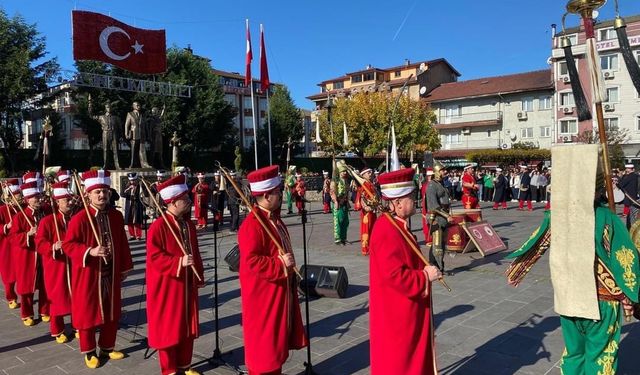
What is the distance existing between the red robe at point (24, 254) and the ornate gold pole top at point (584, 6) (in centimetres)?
695

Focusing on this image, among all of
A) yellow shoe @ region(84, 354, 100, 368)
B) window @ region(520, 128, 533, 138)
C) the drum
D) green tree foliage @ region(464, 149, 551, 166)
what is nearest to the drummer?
the drum

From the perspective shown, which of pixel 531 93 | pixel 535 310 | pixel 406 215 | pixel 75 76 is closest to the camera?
pixel 406 215

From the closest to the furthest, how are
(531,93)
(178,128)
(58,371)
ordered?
(58,371), (178,128), (531,93)

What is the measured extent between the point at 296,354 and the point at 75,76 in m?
25.6

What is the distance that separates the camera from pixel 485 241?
34.6 feet

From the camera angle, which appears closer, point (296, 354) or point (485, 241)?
point (296, 354)

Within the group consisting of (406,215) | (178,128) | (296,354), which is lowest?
(296,354)

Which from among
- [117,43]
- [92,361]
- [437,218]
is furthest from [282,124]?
[92,361]

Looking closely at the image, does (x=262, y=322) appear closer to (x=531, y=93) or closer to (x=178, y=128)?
(x=178, y=128)

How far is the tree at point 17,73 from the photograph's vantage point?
30.0 m

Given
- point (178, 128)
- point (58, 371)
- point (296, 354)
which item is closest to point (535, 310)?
point (296, 354)

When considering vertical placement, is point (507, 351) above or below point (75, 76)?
below

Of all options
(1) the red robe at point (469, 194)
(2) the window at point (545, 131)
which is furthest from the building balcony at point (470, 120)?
(1) the red robe at point (469, 194)

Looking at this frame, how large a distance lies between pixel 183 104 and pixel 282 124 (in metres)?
18.4
